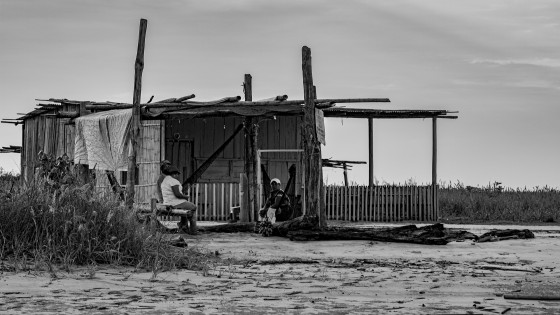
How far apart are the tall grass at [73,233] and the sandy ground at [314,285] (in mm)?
343

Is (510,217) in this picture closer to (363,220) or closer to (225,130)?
(363,220)

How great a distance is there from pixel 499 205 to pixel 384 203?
163 inches

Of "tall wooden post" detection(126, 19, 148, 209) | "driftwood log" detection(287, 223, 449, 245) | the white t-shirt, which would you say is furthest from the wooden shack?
"driftwood log" detection(287, 223, 449, 245)

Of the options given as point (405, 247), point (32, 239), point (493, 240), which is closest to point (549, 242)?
point (493, 240)

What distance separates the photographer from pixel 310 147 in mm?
17719

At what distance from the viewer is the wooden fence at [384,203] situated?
2448 cm

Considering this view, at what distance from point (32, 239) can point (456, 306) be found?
5337 mm

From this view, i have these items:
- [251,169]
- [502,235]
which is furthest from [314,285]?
[251,169]

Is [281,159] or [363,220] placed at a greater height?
[281,159]

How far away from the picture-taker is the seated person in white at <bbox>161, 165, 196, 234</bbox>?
17109 mm

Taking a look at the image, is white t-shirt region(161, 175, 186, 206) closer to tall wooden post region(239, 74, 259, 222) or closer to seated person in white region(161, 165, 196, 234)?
seated person in white region(161, 165, 196, 234)

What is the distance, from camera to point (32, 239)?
1105cm

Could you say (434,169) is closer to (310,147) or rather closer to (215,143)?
(215,143)

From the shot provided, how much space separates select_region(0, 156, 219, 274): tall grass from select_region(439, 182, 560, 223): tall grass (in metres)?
15.0
